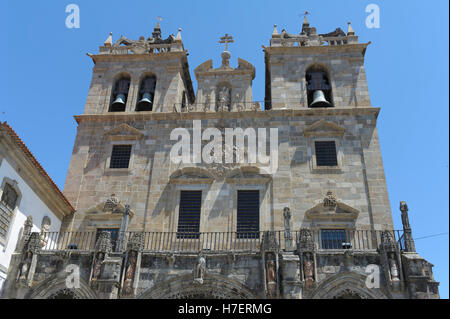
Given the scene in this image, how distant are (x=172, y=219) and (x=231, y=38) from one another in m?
11.9

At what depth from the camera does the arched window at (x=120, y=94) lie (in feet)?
78.3

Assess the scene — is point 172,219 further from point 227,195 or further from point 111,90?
point 111,90

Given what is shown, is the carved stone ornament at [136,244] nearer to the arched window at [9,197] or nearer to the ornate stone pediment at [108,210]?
the ornate stone pediment at [108,210]

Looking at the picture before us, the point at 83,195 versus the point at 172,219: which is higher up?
the point at 83,195

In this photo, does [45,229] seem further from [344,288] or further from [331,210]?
[331,210]

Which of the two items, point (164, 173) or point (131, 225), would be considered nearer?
point (131, 225)

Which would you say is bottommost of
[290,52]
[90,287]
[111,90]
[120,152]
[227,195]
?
[90,287]

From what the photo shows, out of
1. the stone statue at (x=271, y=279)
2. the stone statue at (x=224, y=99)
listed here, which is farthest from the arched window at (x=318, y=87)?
the stone statue at (x=271, y=279)

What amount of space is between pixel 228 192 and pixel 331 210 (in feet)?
15.7

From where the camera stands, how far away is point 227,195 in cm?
2003

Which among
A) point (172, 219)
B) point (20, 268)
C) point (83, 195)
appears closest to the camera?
point (20, 268)

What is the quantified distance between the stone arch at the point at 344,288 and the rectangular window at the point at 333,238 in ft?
11.5
